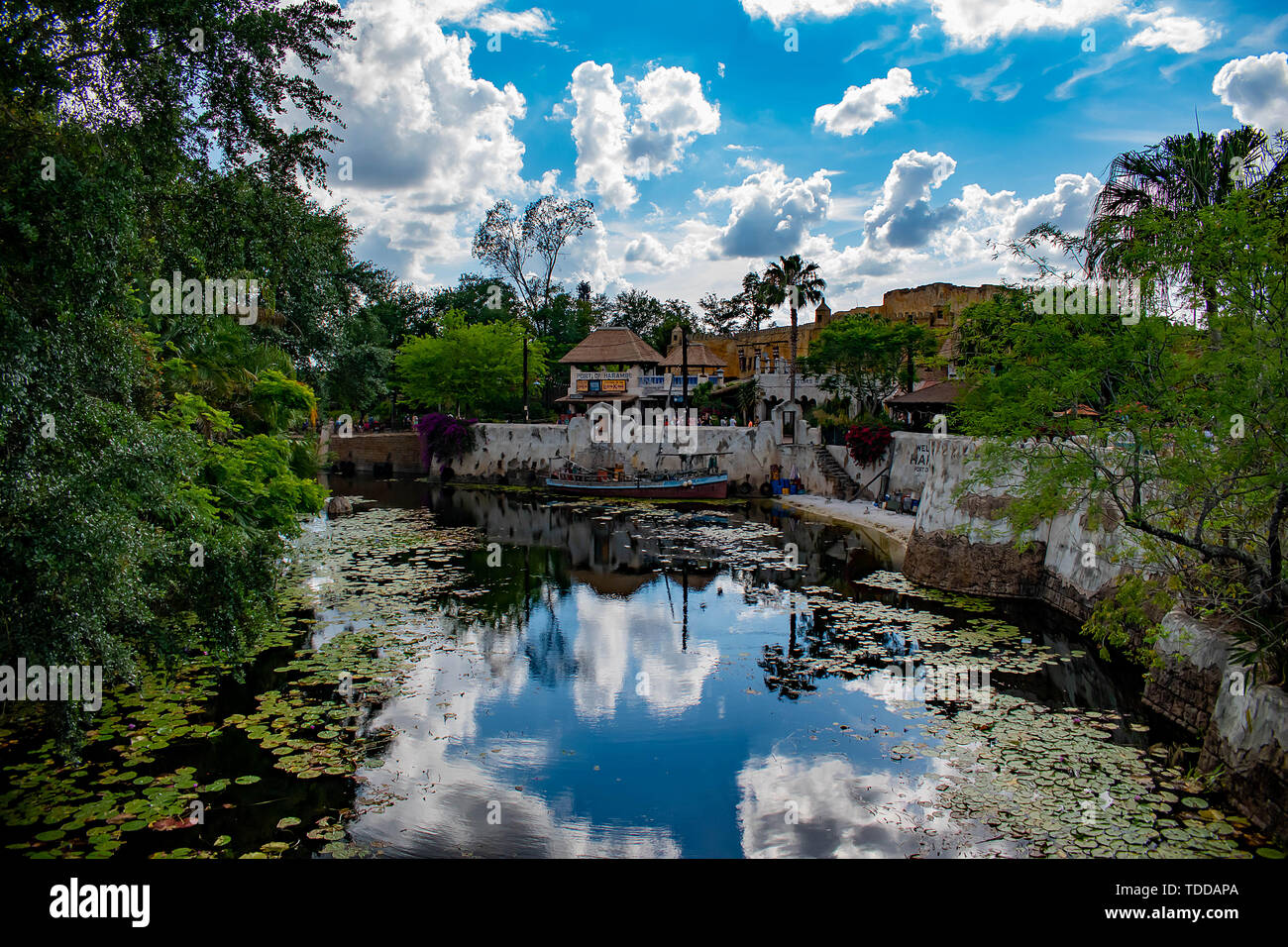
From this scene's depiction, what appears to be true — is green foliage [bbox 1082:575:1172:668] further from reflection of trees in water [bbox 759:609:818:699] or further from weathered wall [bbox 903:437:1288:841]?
reflection of trees in water [bbox 759:609:818:699]

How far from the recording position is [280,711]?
10375 mm

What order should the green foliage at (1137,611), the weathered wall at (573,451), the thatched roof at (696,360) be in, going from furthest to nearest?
the thatched roof at (696,360), the weathered wall at (573,451), the green foliage at (1137,611)

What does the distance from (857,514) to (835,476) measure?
5.27 meters

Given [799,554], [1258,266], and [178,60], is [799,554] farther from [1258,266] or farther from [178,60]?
[178,60]

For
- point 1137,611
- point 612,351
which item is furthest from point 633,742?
point 612,351

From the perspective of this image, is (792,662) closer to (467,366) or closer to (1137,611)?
(1137,611)

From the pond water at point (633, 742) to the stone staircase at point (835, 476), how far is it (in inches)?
573

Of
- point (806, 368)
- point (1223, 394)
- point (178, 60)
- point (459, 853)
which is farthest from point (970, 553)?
point (806, 368)

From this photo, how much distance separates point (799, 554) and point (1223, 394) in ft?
47.3

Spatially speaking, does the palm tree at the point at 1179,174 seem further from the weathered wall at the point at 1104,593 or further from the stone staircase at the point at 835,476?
the stone staircase at the point at 835,476

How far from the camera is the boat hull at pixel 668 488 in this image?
33438mm

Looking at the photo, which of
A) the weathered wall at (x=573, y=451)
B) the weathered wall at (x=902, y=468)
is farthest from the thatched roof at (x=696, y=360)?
the weathered wall at (x=902, y=468)

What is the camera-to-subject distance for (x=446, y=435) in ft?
131

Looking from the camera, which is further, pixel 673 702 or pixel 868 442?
pixel 868 442
